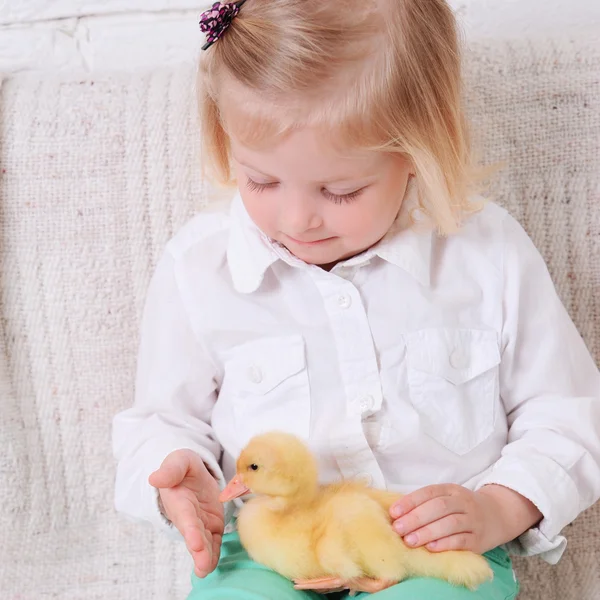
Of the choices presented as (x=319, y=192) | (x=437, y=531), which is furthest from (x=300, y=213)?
(x=437, y=531)

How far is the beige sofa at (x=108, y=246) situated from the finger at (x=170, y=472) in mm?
317

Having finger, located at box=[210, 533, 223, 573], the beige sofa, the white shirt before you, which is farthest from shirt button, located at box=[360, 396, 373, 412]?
the beige sofa

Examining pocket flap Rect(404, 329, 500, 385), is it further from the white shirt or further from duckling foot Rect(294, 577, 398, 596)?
duckling foot Rect(294, 577, 398, 596)

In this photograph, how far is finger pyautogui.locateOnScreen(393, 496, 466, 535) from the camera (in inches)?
34.4

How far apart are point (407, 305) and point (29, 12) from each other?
0.75 m

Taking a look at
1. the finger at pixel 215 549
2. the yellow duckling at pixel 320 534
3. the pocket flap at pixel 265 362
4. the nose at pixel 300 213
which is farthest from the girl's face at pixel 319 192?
the finger at pixel 215 549

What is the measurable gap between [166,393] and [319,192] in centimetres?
33

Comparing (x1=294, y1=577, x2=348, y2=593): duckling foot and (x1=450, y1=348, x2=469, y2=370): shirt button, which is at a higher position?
(x1=450, y1=348, x2=469, y2=370): shirt button

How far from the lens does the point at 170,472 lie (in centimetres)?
94

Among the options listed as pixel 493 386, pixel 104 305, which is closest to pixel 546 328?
pixel 493 386

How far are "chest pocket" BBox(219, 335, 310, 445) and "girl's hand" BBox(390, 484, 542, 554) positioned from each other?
18cm

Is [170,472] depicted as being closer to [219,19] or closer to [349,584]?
[349,584]

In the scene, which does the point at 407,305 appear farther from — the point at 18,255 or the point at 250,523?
the point at 18,255

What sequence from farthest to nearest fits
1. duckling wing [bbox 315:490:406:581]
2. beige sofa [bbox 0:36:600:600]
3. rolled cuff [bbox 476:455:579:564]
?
1. beige sofa [bbox 0:36:600:600]
2. rolled cuff [bbox 476:455:579:564]
3. duckling wing [bbox 315:490:406:581]
